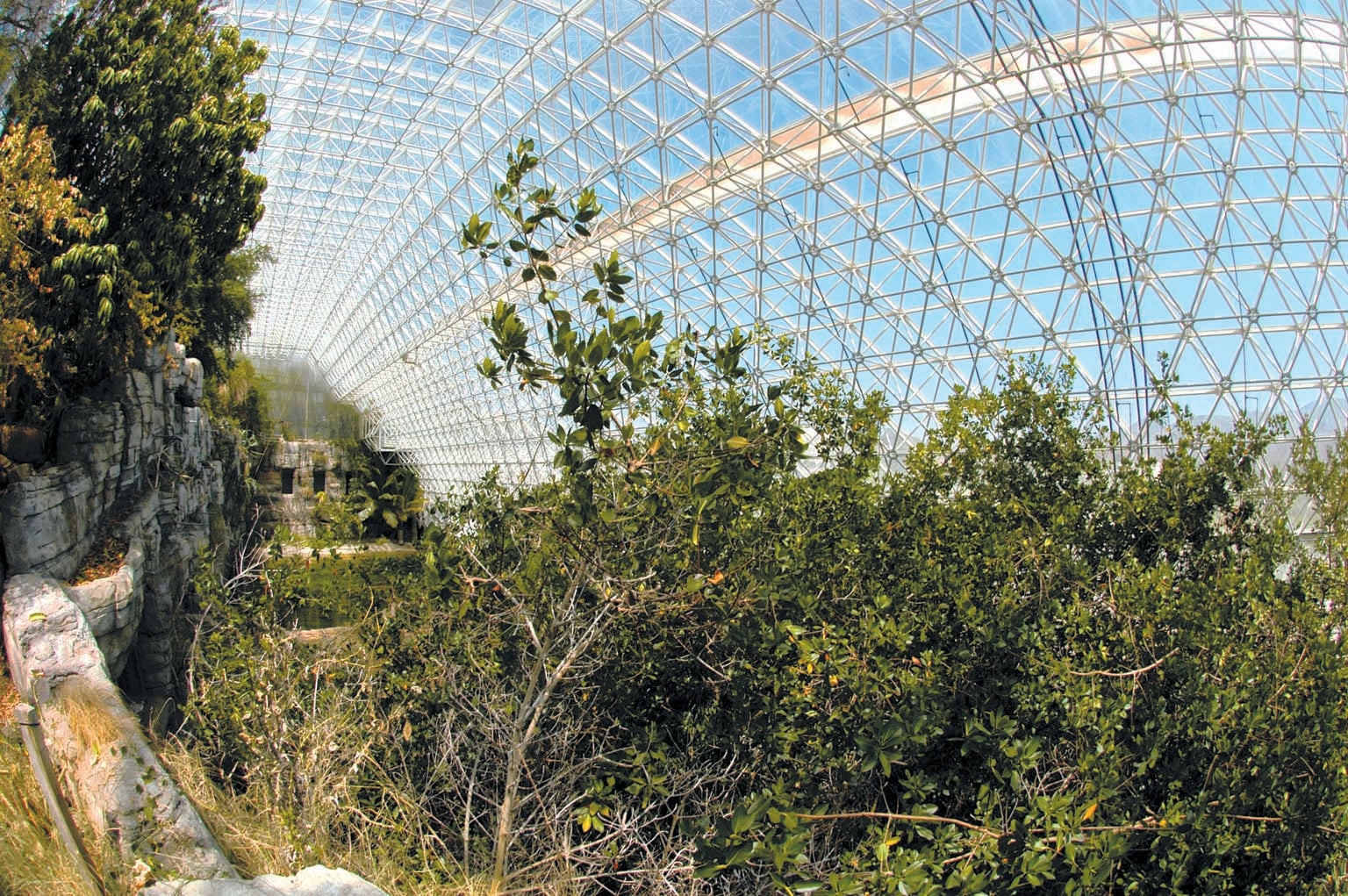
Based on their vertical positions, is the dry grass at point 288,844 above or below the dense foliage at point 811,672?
below

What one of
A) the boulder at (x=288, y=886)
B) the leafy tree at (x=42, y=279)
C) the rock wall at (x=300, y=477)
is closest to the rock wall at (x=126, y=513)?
the leafy tree at (x=42, y=279)

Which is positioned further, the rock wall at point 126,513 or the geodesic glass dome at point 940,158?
the geodesic glass dome at point 940,158

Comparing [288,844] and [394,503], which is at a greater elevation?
[394,503]

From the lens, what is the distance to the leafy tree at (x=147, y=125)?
12.9m

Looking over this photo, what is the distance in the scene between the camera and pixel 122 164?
43.3 ft

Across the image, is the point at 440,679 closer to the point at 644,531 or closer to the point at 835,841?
the point at 644,531

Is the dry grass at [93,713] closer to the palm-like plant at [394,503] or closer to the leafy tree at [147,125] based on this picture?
the leafy tree at [147,125]

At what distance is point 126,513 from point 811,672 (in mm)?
12453

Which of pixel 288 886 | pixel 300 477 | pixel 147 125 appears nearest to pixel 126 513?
pixel 147 125

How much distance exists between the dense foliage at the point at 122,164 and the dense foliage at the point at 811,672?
7128mm

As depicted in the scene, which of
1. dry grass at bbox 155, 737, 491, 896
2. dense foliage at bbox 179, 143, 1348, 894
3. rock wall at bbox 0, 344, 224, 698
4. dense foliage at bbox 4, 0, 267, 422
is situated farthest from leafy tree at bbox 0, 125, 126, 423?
dry grass at bbox 155, 737, 491, 896

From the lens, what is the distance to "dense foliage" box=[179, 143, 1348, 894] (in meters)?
4.80

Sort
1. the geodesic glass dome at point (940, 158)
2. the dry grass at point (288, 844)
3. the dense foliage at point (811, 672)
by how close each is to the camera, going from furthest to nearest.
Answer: the geodesic glass dome at point (940, 158) → the dry grass at point (288, 844) → the dense foliage at point (811, 672)

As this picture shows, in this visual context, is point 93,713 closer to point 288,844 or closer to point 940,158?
point 288,844
